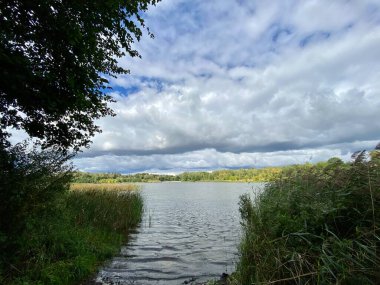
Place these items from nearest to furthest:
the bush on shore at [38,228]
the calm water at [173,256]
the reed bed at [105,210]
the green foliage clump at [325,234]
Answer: the green foliage clump at [325,234] → the bush on shore at [38,228] → the calm water at [173,256] → the reed bed at [105,210]

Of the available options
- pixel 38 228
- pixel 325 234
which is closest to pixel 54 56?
pixel 38 228

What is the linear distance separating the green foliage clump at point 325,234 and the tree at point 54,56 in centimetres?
707

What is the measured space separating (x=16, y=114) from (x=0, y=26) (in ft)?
11.4

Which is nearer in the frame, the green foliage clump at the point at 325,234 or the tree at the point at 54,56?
the green foliage clump at the point at 325,234

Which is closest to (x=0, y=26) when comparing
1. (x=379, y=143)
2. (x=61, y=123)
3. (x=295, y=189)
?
(x=61, y=123)

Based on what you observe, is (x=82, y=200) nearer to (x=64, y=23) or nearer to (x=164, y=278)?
(x=164, y=278)

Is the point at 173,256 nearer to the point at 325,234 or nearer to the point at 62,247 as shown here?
the point at 62,247

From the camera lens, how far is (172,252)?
49.9 ft

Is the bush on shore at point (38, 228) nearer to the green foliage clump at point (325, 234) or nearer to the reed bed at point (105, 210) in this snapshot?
the reed bed at point (105, 210)

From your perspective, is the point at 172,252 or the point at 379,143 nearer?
the point at 379,143

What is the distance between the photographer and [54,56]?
10305 mm

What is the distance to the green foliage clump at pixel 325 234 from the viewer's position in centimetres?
475

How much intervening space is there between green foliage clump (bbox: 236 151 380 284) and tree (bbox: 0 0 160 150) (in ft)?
23.2

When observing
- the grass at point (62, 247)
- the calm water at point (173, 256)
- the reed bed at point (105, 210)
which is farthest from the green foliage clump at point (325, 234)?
the reed bed at point (105, 210)
